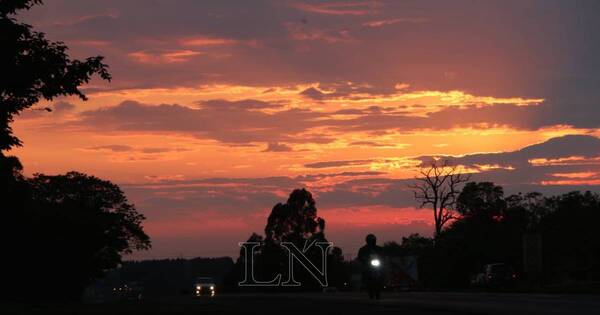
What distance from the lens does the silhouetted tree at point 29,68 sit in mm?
22547

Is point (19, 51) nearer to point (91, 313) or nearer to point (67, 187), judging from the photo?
point (91, 313)

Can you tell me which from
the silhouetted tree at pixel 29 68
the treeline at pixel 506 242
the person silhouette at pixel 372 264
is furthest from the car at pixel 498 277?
the silhouetted tree at pixel 29 68

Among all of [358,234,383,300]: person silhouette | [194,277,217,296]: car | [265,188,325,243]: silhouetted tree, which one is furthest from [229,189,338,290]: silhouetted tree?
[358,234,383,300]: person silhouette

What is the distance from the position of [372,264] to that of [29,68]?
16.4 meters

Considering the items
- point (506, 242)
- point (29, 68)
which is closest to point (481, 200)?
point (506, 242)

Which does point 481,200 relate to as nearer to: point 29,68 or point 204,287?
point 204,287

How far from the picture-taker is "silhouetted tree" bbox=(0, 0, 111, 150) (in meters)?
22.5

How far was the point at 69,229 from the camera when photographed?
91000 mm

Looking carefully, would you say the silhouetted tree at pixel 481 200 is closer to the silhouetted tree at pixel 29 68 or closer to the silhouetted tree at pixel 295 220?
the silhouetted tree at pixel 295 220

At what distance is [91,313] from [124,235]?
8317cm

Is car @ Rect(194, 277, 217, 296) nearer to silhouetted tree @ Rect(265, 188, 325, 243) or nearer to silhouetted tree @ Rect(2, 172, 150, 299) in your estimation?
silhouetted tree @ Rect(2, 172, 150, 299)

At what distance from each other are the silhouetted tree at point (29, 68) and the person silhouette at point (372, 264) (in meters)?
14.4

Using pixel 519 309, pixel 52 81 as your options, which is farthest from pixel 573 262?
pixel 52 81

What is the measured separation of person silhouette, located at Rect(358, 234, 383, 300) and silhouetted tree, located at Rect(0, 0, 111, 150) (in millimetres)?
14397
